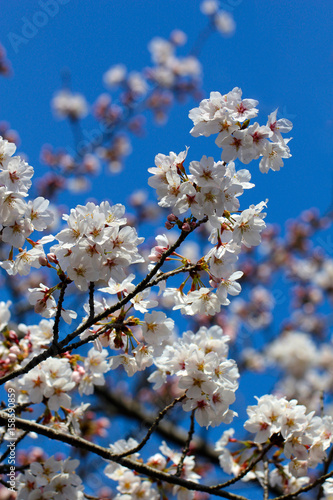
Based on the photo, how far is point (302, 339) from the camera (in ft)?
32.6

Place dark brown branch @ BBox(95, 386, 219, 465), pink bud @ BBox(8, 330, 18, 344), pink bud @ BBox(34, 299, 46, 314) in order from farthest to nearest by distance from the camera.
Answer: dark brown branch @ BBox(95, 386, 219, 465), pink bud @ BBox(8, 330, 18, 344), pink bud @ BBox(34, 299, 46, 314)

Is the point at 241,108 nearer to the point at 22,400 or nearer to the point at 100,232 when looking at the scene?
the point at 100,232

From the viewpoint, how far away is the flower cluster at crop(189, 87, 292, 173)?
1863 millimetres

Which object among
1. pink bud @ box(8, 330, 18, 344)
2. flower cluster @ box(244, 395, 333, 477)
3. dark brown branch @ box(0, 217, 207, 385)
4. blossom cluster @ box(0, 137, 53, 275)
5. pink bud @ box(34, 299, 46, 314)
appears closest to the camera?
dark brown branch @ box(0, 217, 207, 385)

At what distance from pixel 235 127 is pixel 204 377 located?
3.71ft

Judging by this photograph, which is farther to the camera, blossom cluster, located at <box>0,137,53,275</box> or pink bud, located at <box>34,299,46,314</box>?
pink bud, located at <box>34,299,46,314</box>

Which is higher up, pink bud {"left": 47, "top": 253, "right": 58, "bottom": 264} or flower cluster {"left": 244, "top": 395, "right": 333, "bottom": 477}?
pink bud {"left": 47, "top": 253, "right": 58, "bottom": 264}

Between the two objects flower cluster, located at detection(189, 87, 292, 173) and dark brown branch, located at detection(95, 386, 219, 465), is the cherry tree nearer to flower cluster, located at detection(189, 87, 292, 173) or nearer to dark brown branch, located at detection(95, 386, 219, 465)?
flower cluster, located at detection(189, 87, 292, 173)

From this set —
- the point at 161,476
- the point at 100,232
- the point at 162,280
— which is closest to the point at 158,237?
the point at 162,280

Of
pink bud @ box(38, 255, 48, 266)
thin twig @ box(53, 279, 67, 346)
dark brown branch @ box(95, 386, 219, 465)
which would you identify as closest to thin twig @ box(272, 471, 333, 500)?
thin twig @ box(53, 279, 67, 346)

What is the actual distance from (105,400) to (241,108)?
203 inches

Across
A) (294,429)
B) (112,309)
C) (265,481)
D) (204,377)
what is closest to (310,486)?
(294,429)

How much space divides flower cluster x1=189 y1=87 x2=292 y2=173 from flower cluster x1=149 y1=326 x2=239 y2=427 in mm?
951

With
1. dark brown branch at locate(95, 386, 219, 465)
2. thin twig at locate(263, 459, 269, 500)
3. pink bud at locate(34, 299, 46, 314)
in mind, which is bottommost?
thin twig at locate(263, 459, 269, 500)
